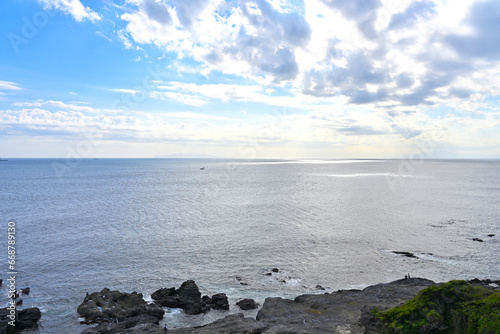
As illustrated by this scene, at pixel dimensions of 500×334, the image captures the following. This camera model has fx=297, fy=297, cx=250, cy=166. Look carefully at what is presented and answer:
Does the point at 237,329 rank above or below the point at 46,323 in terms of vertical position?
above

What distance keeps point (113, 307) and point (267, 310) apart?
15897 mm

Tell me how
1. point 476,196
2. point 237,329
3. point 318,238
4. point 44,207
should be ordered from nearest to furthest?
1. point 237,329
2. point 318,238
3. point 44,207
4. point 476,196

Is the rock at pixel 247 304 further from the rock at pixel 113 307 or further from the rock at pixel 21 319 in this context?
the rock at pixel 21 319

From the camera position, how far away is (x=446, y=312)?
67.3 ft

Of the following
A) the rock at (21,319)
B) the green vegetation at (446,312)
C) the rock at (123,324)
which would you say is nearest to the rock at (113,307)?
the rock at (123,324)

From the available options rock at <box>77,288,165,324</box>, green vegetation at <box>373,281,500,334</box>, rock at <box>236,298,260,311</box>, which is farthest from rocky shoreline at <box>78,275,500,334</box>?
green vegetation at <box>373,281,500,334</box>

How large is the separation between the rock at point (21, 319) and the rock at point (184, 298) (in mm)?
11278

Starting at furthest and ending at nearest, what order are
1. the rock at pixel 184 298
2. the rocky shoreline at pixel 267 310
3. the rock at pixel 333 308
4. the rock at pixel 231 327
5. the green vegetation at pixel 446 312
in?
the rock at pixel 184 298 < the rocky shoreline at pixel 267 310 < the rock at pixel 231 327 < the rock at pixel 333 308 < the green vegetation at pixel 446 312

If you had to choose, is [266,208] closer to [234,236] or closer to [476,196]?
[234,236]

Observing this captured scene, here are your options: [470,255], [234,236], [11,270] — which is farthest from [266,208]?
[11,270]

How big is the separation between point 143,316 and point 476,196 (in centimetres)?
12056

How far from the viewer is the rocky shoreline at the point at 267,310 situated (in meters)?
24.5

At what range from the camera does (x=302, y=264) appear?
45.0 m

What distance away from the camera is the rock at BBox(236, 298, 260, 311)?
3231 centimetres
